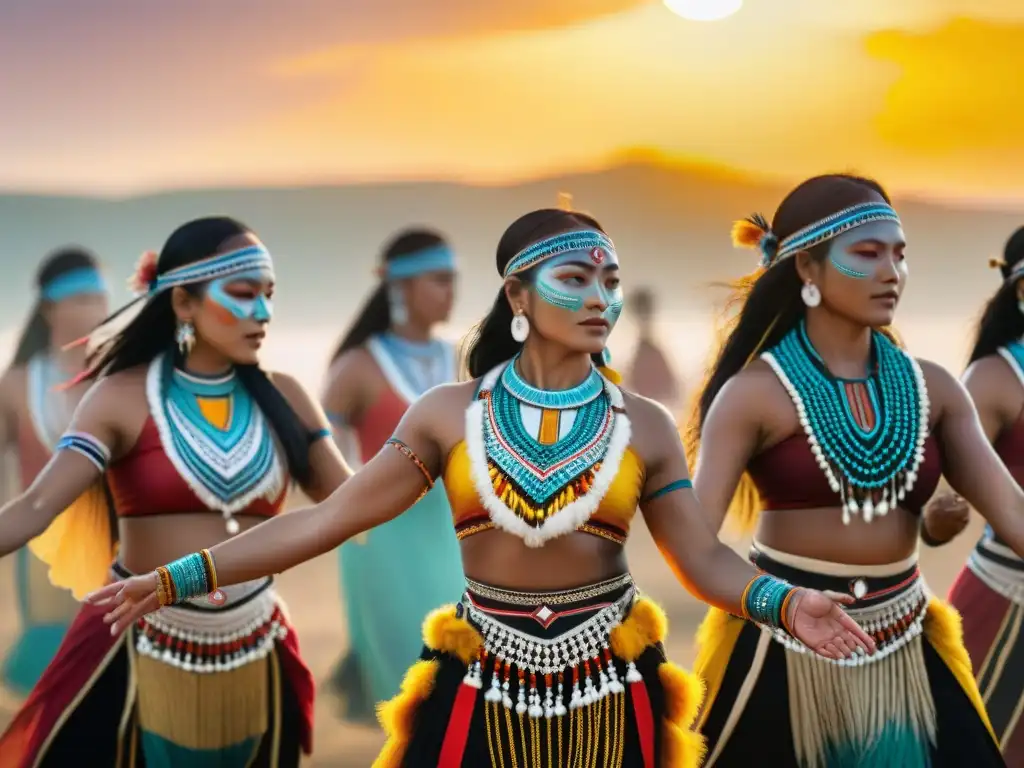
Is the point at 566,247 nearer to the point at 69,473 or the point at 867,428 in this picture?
the point at 867,428

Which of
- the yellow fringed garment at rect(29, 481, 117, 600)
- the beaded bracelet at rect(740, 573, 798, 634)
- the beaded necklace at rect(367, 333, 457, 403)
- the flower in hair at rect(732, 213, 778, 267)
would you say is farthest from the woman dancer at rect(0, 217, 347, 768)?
the beaded necklace at rect(367, 333, 457, 403)

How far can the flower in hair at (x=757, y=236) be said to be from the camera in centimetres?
519

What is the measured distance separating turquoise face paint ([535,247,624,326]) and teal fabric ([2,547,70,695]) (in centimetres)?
499

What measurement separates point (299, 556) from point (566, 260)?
0.96 m

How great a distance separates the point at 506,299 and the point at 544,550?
0.69 meters

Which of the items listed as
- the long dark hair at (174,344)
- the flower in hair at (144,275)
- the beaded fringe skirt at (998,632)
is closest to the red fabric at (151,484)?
the long dark hair at (174,344)

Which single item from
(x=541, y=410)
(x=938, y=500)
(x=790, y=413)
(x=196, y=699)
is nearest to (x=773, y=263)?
(x=790, y=413)

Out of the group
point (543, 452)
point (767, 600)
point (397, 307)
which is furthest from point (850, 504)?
point (397, 307)

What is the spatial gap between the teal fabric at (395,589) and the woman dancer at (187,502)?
2657 mm

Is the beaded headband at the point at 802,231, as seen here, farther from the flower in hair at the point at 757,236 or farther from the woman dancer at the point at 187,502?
the woman dancer at the point at 187,502

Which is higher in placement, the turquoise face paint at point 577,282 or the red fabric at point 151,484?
the turquoise face paint at point 577,282

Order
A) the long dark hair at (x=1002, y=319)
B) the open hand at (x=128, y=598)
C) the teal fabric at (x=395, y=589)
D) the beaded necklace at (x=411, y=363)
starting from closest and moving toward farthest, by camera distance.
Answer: the open hand at (x=128, y=598) → the long dark hair at (x=1002, y=319) → the teal fabric at (x=395, y=589) → the beaded necklace at (x=411, y=363)

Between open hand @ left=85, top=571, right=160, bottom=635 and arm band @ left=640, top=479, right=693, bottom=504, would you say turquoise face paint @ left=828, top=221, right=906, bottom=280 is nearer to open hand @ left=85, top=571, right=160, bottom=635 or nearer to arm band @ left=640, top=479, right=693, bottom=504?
arm band @ left=640, top=479, right=693, bottom=504

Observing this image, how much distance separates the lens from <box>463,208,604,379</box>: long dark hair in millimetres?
4234
